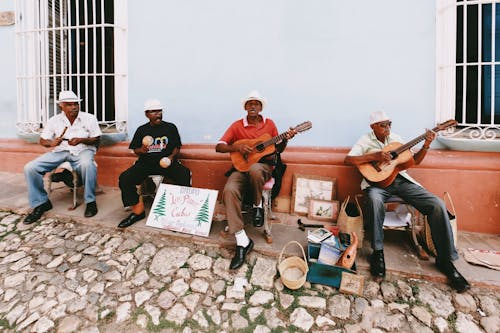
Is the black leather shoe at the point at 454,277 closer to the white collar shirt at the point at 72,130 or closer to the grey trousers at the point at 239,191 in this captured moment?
the grey trousers at the point at 239,191

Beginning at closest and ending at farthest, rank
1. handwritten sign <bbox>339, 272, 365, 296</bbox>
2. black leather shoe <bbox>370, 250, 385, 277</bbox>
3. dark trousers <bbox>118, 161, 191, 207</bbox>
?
handwritten sign <bbox>339, 272, 365, 296</bbox> < black leather shoe <bbox>370, 250, 385, 277</bbox> < dark trousers <bbox>118, 161, 191, 207</bbox>

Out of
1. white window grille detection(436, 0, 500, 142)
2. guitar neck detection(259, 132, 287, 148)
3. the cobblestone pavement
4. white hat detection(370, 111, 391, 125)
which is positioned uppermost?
white window grille detection(436, 0, 500, 142)

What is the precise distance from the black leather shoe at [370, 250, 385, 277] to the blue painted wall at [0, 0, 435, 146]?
4.72 feet

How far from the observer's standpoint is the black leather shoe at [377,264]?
101 inches

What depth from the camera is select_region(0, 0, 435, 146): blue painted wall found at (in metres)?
3.43

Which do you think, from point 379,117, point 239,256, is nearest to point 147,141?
point 239,256

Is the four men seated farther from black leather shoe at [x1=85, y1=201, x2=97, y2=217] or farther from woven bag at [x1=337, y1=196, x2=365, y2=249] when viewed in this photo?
woven bag at [x1=337, y1=196, x2=365, y2=249]

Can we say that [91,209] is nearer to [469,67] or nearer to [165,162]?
[165,162]

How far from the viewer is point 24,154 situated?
4809mm

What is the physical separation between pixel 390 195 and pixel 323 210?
848 millimetres

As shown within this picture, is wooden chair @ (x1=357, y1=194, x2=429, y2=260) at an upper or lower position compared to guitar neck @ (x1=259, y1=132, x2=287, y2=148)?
lower

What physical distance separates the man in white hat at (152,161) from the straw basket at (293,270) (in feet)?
5.05

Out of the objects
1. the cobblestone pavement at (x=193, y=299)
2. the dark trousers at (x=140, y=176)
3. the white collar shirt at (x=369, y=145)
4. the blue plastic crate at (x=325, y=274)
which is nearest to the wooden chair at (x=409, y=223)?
the white collar shirt at (x=369, y=145)

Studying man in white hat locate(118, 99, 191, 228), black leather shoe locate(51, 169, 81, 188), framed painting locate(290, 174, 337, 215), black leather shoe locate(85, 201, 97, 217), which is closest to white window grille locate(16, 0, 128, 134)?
black leather shoe locate(51, 169, 81, 188)
